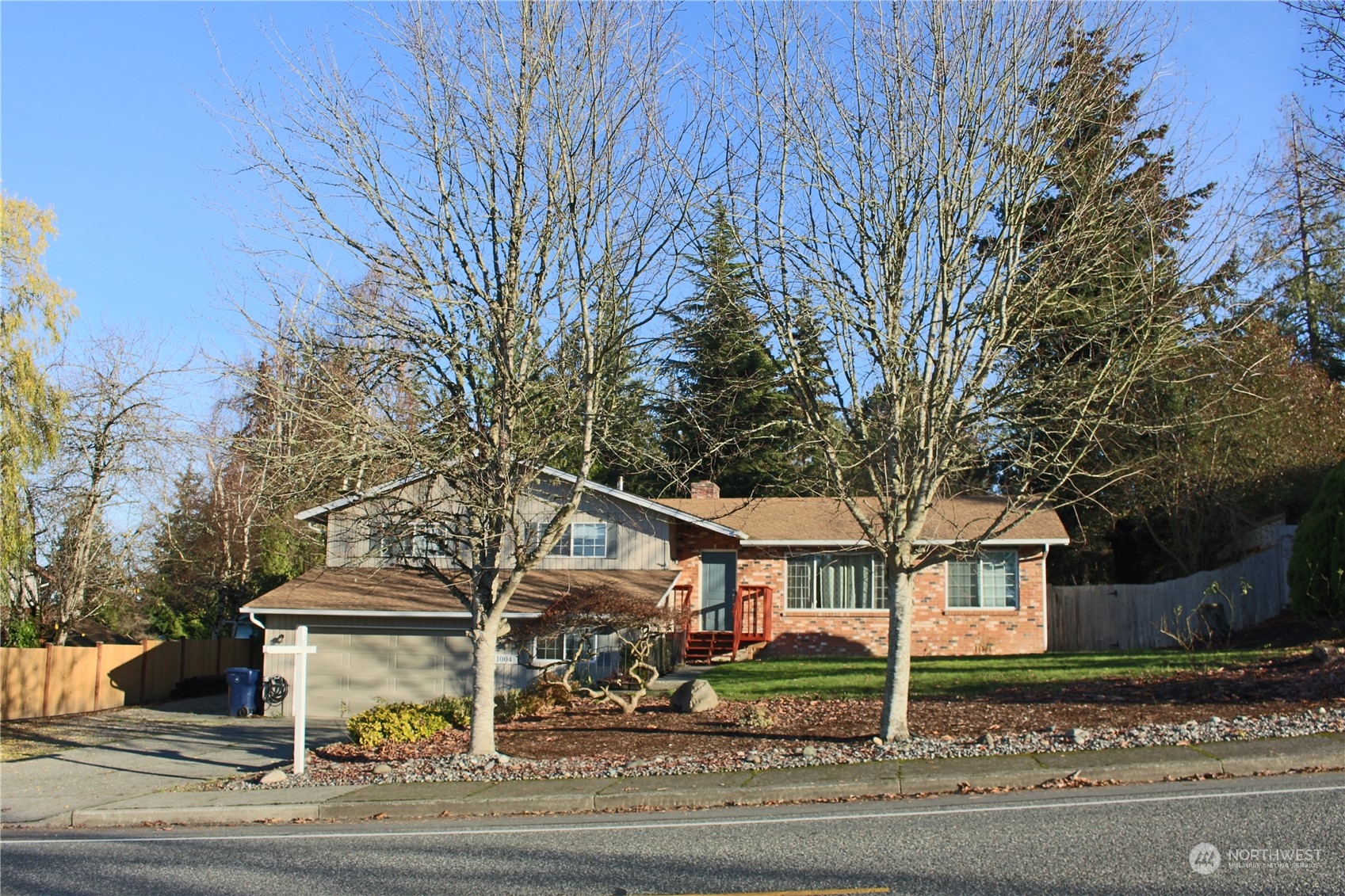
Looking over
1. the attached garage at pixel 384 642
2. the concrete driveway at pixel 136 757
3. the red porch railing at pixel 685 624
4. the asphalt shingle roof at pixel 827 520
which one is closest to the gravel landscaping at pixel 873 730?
the concrete driveway at pixel 136 757

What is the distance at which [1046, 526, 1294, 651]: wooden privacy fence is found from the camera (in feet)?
70.7

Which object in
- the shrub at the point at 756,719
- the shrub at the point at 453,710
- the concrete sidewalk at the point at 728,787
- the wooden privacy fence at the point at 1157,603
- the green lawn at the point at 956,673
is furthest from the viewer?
the wooden privacy fence at the point at 1157,603

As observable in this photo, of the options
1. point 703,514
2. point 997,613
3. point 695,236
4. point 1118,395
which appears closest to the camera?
point 1118,395

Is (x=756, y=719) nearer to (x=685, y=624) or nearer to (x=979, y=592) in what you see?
(x=685, y=624)

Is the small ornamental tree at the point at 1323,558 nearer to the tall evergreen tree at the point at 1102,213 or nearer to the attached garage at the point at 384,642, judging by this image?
the tall evergreen tree at the point at 1102,213

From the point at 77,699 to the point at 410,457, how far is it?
18420 mm

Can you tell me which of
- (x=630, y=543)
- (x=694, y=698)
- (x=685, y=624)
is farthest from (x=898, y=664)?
(x=630, y=543)

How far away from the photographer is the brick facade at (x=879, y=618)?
80.6 feet

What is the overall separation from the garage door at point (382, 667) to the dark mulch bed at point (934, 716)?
22.6 ft

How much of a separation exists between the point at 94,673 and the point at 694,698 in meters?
18.0

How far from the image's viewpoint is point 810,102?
39.9 feet

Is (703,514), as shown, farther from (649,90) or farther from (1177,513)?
(649,90)

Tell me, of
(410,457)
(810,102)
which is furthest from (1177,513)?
(410,457)

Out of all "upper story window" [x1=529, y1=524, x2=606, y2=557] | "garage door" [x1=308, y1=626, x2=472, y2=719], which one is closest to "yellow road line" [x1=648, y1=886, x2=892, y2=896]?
"garage door" [x1=308, y1=626, x2=472, y2=719]
